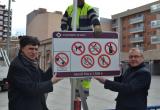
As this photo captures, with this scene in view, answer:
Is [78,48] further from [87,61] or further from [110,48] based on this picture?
[110,48]

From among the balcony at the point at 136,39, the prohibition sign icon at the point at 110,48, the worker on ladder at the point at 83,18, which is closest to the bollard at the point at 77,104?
the prohibition sign icon at the point at 110,48

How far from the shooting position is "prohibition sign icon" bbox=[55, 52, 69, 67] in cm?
418

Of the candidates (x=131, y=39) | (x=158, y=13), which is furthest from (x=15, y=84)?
(x=131, y=39)

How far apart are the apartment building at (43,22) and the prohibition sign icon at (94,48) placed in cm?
11839

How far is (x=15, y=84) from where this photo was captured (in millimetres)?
3965

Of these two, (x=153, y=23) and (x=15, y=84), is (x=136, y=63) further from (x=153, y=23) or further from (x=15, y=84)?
(x=153, y=23)

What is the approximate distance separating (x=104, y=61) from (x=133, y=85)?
0.54 metres

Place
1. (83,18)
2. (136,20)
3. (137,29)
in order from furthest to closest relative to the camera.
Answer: (137,29), (136,20), (83,18)

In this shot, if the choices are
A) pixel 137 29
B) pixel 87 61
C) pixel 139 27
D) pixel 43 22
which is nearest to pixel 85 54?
pixel 87 61

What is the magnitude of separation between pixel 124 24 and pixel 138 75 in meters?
106

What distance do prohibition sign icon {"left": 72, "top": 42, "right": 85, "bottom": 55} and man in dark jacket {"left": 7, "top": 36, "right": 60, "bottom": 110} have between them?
347 mm

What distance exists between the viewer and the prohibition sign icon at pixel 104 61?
4.35 metres

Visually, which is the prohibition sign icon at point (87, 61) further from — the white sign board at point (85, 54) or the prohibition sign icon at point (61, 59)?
the prohibition sign icon at point (61, 59)

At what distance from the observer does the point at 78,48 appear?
4258 mm
